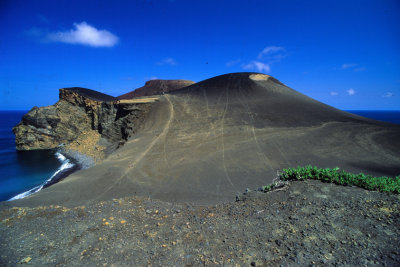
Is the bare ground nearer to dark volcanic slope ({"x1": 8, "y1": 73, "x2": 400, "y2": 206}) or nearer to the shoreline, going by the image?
dark volcanic slope ({"x1": 8, "y1": 73, "x2": 400, "y2": 206})

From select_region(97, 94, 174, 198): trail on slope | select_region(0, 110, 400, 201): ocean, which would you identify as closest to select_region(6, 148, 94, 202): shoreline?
select_region(0, 110, 400, 201): ocean

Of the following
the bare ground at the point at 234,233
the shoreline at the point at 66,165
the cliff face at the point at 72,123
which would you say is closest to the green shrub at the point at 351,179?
the bare ground at the point at 234,233

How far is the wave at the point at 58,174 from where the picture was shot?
1172 cm

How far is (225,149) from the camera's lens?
1230 cm

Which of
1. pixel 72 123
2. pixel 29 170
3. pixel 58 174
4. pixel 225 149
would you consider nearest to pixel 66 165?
pixel 58 174

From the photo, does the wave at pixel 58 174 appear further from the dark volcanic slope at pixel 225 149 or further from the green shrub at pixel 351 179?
the green shrub at pixel 351 179

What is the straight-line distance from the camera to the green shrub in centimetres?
519

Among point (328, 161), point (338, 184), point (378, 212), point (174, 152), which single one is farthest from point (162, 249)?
point (328, 161)

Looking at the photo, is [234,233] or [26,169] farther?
[26,169]

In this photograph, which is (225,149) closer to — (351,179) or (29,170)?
(351,179)

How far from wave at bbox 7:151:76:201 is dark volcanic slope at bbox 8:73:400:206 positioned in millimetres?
3091

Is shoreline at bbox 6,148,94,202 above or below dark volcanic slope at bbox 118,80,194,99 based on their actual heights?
below

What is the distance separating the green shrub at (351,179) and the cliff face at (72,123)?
17068mm

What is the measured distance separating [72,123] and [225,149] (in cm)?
2059
